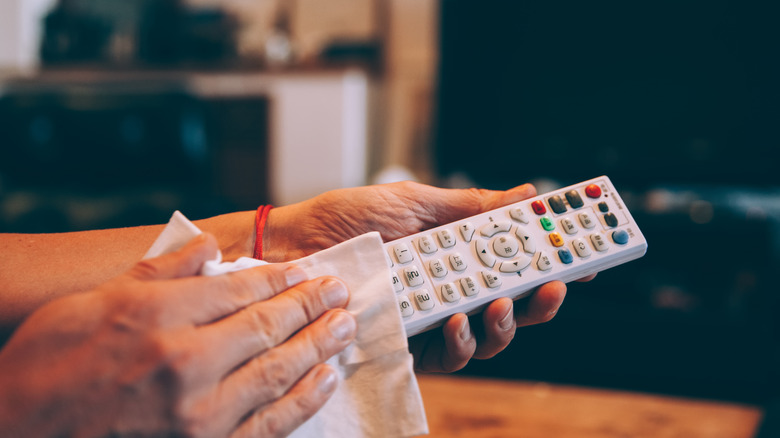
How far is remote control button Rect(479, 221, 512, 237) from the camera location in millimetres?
509

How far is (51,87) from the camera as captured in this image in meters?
2.05

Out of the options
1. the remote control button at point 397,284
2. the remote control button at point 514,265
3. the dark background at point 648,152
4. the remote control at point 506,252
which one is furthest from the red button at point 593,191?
the dark background at point 648,152

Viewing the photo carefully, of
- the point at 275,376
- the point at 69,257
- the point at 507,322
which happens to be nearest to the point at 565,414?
the point at 507,322

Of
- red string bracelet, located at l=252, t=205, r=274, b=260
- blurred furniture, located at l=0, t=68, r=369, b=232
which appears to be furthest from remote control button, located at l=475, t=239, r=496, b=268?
blurred furniture, located at l=0, t=68, r=369, b=232

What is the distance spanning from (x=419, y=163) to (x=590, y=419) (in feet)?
4.90

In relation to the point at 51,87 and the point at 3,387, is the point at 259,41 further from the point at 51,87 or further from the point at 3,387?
the point at 3,387

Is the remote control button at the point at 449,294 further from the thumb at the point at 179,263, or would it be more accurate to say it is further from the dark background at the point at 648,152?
the dark background at the point at 648,152

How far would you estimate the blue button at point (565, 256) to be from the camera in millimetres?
496

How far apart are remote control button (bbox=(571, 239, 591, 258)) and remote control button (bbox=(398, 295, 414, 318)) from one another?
165 millimetres

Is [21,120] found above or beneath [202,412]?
beneath

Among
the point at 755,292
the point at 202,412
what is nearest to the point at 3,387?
the point at 202,412

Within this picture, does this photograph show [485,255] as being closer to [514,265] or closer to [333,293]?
[514,265]

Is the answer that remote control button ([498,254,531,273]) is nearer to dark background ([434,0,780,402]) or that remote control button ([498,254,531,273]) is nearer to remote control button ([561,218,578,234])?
remote control button ([561,218,578,234])

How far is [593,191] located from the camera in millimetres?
546
